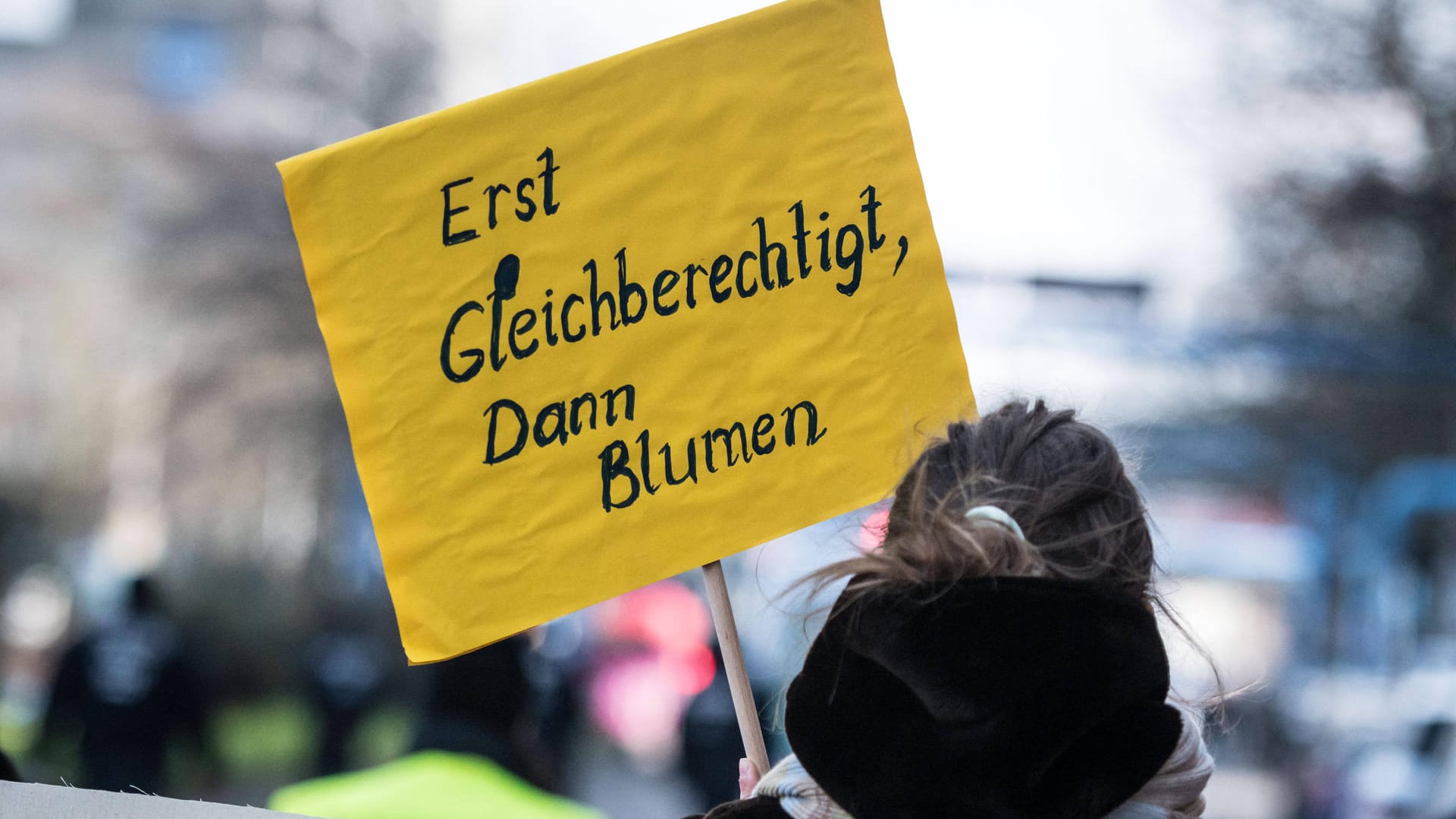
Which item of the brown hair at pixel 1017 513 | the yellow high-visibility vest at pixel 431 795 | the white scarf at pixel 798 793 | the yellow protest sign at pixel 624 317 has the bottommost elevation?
the yellow high-visibility vest at pixel 431 795

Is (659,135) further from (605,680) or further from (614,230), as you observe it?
(605,680)

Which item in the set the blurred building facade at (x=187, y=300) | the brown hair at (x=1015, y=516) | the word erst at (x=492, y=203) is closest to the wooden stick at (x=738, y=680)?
the brown hair at (x=1015, y=516)

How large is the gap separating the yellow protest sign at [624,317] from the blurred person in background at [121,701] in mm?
5913

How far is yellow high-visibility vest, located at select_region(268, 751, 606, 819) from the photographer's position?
267cm

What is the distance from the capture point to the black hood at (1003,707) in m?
1.34

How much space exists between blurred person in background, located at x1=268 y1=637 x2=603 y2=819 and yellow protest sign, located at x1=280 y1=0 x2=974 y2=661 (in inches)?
25.8

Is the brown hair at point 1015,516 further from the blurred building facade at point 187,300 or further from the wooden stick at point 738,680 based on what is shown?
the blurred building facade at point 187,300

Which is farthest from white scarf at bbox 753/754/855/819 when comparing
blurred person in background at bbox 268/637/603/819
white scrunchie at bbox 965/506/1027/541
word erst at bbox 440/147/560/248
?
blurred person in background at bbox 268/637/603/819

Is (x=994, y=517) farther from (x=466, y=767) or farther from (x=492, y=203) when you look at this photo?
(x=466, y=767)

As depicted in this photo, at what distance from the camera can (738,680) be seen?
1.85 metres

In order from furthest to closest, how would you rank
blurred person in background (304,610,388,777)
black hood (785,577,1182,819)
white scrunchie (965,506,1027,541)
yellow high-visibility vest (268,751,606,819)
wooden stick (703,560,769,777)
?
blurred person in background (304,610,388,777) < yellow high-visibility vest (268,751,606,819) < wooden stick (703,560,769,777) < white scrunchie (965,506,1027,541) < black hood (785,577,1182,819)

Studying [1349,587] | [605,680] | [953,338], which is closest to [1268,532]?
Result: [1349,587]

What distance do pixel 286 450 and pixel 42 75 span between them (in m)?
7.28

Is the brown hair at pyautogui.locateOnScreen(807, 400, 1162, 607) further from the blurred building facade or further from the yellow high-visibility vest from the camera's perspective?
the blurred building facade
